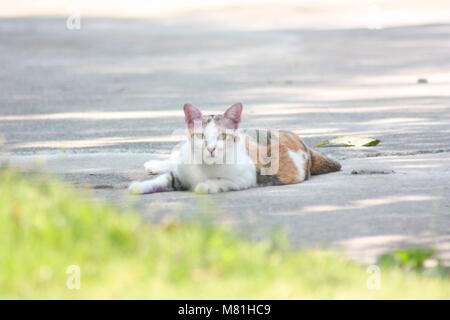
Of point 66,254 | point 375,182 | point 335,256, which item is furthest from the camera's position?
point 375,182

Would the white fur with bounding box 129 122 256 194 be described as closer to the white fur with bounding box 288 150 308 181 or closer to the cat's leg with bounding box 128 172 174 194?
the cat's leg with bounding box 128 172 174 194

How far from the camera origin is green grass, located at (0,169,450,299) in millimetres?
4902

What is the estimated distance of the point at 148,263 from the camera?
509 cm

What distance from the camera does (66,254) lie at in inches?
200

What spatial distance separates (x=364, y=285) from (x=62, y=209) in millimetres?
1574

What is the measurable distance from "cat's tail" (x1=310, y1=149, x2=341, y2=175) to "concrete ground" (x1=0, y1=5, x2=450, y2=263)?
10 centimetres

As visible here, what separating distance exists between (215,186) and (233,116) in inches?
22.0

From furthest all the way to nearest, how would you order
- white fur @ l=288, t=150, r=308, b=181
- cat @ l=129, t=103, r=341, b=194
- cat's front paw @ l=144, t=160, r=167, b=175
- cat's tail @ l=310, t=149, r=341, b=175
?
cat's tail @ l=310, t=149, r=341, b=175, cat's front paw @ l=144, t=160, r=167, b=175, white fur @ l=288, t=150, r=308, b=181, cat @ l=129, t=103, r=341, b=194

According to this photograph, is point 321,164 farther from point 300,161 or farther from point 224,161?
point 224,161

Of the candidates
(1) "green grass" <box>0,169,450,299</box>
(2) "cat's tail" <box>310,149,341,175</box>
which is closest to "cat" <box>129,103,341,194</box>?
(2) "cat's tail" <box>310,149,341,175</box>
